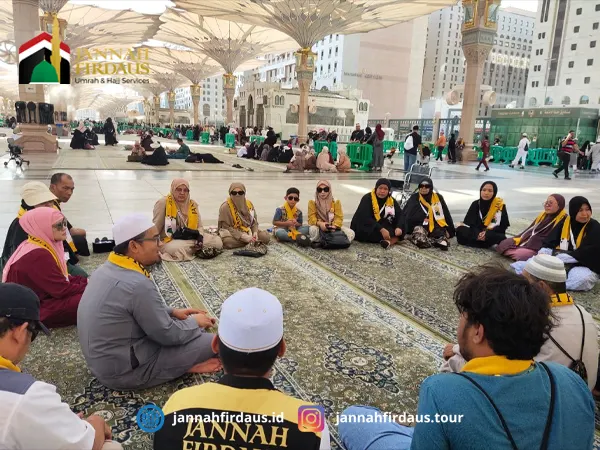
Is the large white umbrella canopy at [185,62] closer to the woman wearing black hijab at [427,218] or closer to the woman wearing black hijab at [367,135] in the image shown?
the woman wearing black hijab at [367,135]

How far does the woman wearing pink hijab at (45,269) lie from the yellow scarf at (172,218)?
1.61 m

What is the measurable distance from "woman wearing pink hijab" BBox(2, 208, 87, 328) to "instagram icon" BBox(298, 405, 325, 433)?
224cm

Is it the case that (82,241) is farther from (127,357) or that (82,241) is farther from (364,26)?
(364,26)

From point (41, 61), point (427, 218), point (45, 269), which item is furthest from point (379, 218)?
point (41, 61)

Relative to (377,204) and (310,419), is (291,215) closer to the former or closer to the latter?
(377,204)

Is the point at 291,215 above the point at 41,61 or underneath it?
underneath

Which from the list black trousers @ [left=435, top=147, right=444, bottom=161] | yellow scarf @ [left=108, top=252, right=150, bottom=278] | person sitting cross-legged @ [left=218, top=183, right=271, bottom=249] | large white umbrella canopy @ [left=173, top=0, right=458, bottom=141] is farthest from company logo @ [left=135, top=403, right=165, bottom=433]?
large white umbrella canopy @ [left=173, top=0, right=458, bottom=141]

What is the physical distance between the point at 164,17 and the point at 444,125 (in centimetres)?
1833

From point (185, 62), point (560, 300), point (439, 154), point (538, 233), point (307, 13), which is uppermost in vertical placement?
point (185, 62)

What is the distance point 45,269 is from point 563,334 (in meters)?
2.77

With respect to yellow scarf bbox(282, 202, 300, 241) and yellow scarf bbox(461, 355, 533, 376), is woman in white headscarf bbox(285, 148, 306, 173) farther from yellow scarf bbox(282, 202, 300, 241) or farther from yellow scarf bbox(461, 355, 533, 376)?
yellow scarf bbox(461, 355, 533, 376)

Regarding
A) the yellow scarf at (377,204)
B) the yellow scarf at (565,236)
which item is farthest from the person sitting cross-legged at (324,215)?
the yellow scarf at (565,236)

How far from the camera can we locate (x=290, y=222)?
5195 millimetres

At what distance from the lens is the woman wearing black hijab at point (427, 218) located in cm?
539
